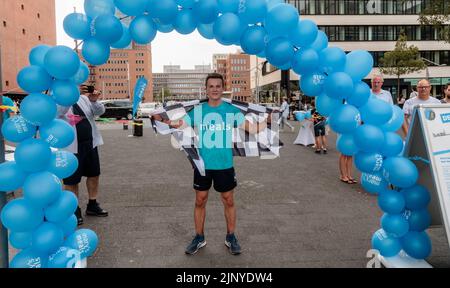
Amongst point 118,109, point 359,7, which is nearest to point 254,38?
point 118,109

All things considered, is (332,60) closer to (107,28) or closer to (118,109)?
(107,28)

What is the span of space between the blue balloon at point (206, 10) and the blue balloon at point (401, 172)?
2.18 metres

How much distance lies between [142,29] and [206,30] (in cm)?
76

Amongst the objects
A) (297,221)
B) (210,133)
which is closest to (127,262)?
(210,133)

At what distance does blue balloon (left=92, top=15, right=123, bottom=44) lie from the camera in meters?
3.33

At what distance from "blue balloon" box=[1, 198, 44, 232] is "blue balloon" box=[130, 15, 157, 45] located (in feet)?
5.88

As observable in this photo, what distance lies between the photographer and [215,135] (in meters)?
3.95

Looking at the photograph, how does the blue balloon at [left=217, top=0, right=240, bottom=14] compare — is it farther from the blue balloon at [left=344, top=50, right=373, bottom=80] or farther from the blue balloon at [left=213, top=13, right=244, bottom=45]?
the blue balloon at [left=344, top=50, right=373, bottom=80]

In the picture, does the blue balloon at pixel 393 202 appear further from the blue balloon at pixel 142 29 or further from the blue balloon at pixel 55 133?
the blue balloon at pixel 55 133

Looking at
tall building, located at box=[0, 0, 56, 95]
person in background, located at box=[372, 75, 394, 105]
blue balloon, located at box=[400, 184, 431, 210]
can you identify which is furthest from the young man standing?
tall building, located at box=[0, 0, 56, 95]

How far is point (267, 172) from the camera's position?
872 cm

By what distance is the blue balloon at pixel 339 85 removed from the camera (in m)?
3.43
